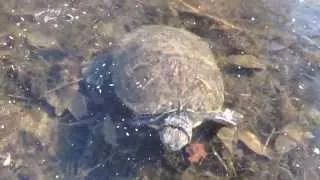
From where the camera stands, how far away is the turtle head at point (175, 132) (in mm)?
3930

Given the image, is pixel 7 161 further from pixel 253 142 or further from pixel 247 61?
pixel 247 61

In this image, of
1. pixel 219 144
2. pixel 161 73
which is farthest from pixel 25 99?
pixel 219 144

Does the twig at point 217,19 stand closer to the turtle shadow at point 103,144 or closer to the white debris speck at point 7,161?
the turtle shadow at point 103,144

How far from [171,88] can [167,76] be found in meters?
0.11

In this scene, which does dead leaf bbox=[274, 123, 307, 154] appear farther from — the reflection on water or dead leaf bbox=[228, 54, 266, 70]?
dead leaf bbox=[228, 54, 266, 70]

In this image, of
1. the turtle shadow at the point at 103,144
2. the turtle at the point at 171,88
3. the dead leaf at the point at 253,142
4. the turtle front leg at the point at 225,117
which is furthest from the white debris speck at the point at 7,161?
the dead leaf at the point at 253,142

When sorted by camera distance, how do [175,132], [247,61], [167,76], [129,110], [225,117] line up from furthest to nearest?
1. [247,61]
2. [129,110]
3. [225,117]
4. [167,76]
5. [175,132]

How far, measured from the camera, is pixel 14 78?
4684 millimetres

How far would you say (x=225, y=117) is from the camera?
Answer: 4.18 metres

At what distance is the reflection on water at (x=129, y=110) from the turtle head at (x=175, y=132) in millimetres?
234

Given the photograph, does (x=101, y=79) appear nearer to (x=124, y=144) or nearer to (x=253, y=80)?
(x=124, y=144)

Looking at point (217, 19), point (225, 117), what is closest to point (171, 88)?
point (225, 117)

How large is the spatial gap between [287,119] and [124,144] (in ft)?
5.02

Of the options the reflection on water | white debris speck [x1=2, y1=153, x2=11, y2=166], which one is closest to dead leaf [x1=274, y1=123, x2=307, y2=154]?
the reflection on water
